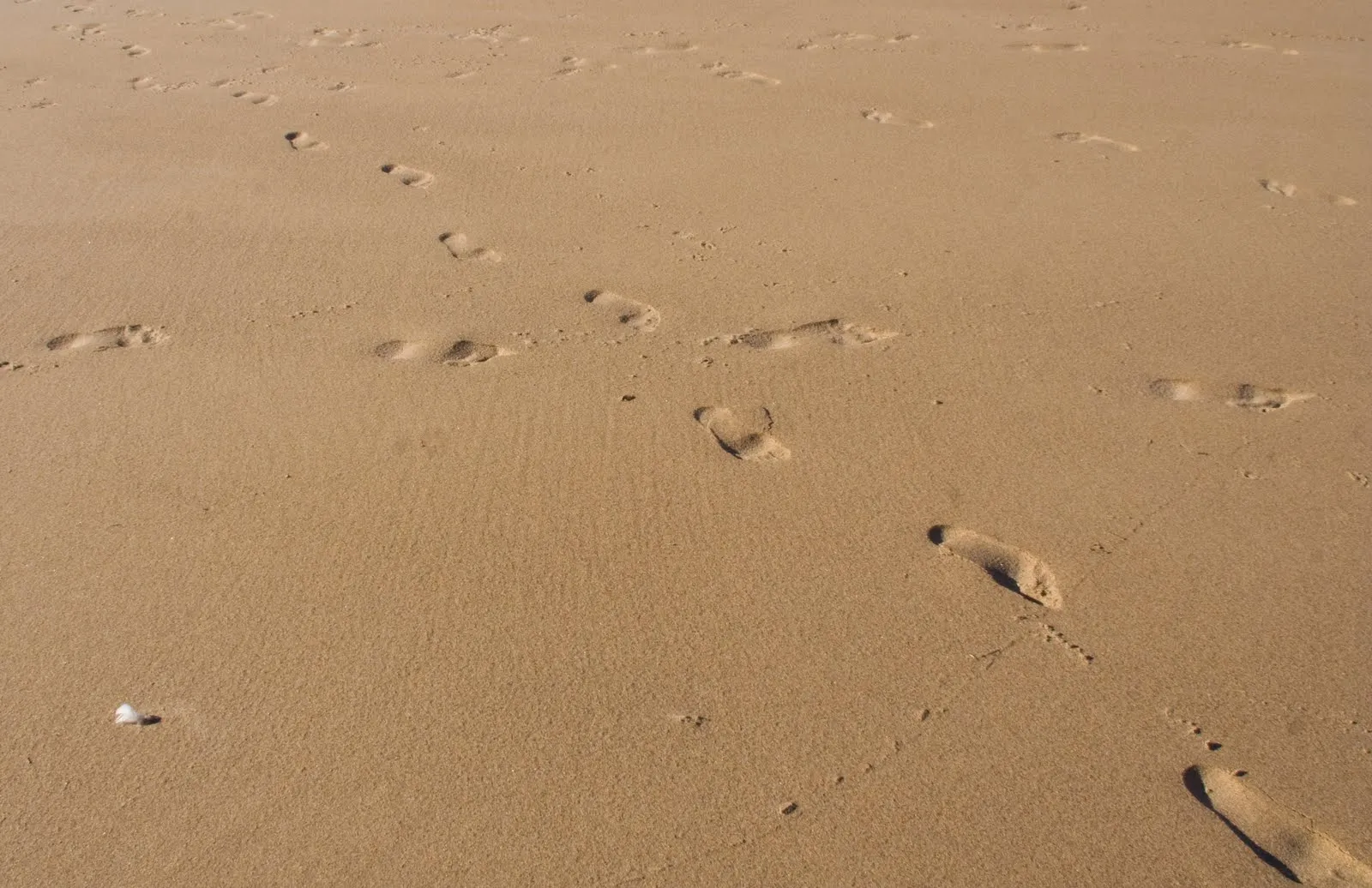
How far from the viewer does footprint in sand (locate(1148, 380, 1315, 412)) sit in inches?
138

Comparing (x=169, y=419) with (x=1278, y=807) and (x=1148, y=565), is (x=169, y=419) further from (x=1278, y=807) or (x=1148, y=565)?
(x=1278, y=807)

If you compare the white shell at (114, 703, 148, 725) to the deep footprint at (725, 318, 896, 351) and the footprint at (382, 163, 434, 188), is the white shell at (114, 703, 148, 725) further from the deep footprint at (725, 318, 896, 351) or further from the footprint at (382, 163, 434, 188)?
the footprint at (382, 163, 434, 188)

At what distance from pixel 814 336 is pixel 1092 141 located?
2483 millimetres

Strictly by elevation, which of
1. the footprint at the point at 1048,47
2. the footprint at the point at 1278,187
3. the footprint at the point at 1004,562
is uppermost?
the footprint at the point at 1048,47

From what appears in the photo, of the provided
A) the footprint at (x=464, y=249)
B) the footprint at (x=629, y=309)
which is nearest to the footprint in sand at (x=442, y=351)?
the footprint at (x=629, y=309)

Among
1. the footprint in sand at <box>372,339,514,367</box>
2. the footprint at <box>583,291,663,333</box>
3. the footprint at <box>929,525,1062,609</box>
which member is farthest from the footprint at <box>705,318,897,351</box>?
the footprint at <box>929,525,1062,609</box>

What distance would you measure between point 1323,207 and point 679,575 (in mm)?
3578

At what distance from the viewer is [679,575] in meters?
2.87

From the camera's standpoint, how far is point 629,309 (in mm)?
4016

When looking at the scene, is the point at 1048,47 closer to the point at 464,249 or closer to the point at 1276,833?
the point at 464,249

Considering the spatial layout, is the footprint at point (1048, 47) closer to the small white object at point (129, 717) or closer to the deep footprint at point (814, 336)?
the deep footprint at point (814, 336)

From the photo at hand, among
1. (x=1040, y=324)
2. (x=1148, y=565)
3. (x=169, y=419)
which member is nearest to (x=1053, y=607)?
(x=1148, y=565)

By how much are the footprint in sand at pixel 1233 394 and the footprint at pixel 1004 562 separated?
0.99 metres

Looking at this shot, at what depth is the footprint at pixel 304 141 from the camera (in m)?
5.46
